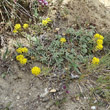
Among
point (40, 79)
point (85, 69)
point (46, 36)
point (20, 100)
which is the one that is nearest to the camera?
point (20, 100)

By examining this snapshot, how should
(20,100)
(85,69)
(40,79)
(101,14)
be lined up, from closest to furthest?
1. (20,100)
2. (40,79)
3. (85,69)
4. (101,14)

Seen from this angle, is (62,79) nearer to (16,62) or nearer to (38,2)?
(16,62)

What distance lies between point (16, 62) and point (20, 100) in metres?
0.62

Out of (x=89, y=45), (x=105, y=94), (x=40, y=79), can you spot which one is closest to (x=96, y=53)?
(x=89, y=45)

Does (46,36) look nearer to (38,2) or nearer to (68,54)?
(68,54)

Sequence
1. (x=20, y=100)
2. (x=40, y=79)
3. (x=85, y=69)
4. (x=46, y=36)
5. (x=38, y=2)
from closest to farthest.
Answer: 1. (x=20, y=100)
2. (x=40, y=79)
3. (x=85, y=69)
4. (x=46, y=36)
5. (x=38, y=2)

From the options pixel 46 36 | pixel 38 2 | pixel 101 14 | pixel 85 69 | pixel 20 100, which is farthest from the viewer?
pixel 101 14

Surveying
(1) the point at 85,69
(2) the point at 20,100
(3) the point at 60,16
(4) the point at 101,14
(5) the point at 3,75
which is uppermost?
(4) the point at 101,14

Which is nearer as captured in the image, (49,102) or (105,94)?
(49,102)

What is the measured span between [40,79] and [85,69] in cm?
83

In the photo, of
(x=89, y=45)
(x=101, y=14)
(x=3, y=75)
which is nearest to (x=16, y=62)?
(x=3, y=75)

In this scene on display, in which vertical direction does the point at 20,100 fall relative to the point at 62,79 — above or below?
below

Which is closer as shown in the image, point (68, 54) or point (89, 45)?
point (68, 54)

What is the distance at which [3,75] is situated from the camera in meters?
2.15
